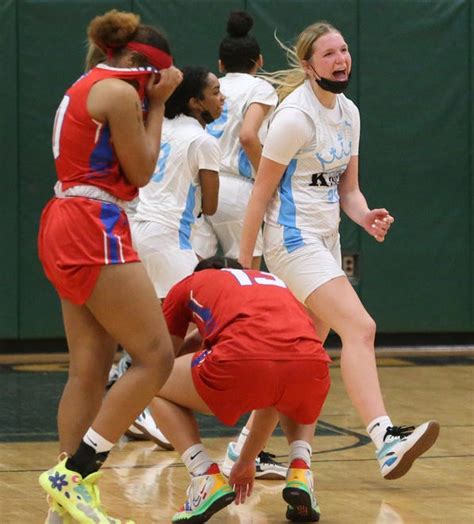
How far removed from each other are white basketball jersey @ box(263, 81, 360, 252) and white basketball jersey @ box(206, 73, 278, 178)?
145cm

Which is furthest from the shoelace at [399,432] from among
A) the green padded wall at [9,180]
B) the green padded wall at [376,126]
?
the green padded wall at [9,180]

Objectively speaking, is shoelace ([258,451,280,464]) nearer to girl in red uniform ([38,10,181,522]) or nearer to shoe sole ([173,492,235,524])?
shoe sole ([173,492,235,524])

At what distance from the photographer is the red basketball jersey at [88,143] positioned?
428 centimetres

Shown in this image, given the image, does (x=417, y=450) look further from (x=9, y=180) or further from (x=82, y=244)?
(x=9, y=180)

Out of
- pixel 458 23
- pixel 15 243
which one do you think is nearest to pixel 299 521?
pixel 15 243

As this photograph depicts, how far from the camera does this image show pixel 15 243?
29.3 ft

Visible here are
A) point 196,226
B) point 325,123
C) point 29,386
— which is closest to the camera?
point 325,123

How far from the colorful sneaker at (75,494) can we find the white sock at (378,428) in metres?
1.20

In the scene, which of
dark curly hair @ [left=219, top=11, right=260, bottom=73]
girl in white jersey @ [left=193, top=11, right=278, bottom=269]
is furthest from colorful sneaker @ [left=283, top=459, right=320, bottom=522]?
dark curly hair @ [left=219, top=11, right=260, bottom=73]

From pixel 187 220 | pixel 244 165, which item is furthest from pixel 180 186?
pixel 244 165

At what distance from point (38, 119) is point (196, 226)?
102 inches

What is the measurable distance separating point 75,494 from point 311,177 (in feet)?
5.78

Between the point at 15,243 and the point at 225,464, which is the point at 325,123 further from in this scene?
the point at 15,243

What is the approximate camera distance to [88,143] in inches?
168
